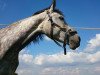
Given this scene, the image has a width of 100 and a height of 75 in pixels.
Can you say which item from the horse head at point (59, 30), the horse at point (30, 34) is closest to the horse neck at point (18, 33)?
the horse at point (30, 34)

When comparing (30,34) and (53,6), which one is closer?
(30,34)

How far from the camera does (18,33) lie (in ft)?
34.7

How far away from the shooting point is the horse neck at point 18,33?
1041 centimetres

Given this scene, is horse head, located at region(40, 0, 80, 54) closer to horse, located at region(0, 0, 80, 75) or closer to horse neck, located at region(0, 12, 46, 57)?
horse, located at region(0, 0, 80, 75)

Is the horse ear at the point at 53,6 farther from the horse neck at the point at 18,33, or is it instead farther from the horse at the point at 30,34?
the horse neck at the point at 18,33

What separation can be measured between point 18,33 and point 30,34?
0.40 m

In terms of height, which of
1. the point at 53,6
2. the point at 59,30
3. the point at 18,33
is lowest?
the point at 18,33

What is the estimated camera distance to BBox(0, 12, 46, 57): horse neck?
10.4 m

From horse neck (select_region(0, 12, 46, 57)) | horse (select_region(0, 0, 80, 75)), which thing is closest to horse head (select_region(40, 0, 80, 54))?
horse (select_region(0, 0, 80, 75))

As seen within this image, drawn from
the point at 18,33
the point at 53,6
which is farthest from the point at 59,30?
the point at 18,33

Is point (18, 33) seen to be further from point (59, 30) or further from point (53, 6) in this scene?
point (53, 6)

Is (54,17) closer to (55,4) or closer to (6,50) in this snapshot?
(55,4)

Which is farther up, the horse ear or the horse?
the horse ear

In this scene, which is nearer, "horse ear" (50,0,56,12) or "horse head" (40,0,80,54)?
"horse head" (40,0,80,54)
